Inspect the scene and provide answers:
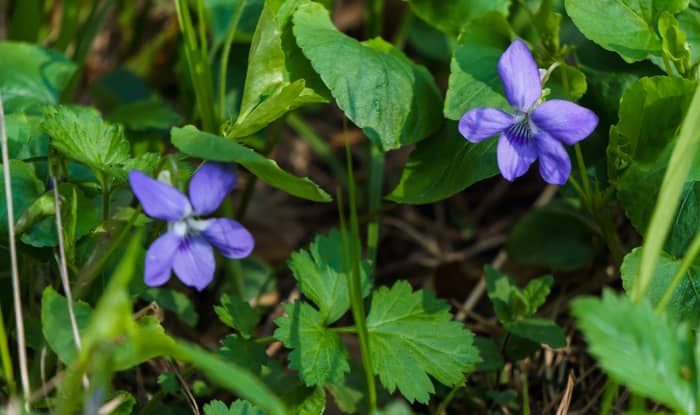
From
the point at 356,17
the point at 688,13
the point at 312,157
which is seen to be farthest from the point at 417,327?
the point at 356,17

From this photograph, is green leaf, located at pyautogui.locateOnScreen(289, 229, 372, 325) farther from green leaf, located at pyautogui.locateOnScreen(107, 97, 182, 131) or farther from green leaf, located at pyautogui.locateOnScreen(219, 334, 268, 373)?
green leaf, located at pyautogui.locateOnScreen(107, 97, 182, 131)

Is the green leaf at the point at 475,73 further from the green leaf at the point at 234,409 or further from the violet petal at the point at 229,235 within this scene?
the green leaf at the point at 234,409

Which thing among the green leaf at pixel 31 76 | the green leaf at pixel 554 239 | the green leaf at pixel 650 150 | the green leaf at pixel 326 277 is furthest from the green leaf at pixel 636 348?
the green leaf at pixel 31 76

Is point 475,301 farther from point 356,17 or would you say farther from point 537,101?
point 356,17

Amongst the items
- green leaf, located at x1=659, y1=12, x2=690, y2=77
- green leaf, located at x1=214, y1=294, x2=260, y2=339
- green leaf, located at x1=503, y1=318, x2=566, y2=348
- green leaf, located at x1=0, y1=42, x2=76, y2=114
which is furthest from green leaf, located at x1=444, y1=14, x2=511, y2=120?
green leaf, located at x1=0, y1=42, x2=76, y2=114

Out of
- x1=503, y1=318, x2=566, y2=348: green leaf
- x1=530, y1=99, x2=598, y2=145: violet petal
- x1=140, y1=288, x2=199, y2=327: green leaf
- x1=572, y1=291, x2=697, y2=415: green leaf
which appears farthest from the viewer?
x1=140, y1=288, x2=199, y2=327: green leaf

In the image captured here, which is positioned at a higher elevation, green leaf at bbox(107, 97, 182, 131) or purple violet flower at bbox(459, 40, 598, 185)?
purple violet flower at bbox(459, 40, 598, 185)

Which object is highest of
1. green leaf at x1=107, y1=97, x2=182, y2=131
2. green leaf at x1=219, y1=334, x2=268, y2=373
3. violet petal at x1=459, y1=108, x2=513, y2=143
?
violet petal at x1=459, y1=108, x2=513, y2=143

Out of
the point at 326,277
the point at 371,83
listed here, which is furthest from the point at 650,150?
the point at 326,277
